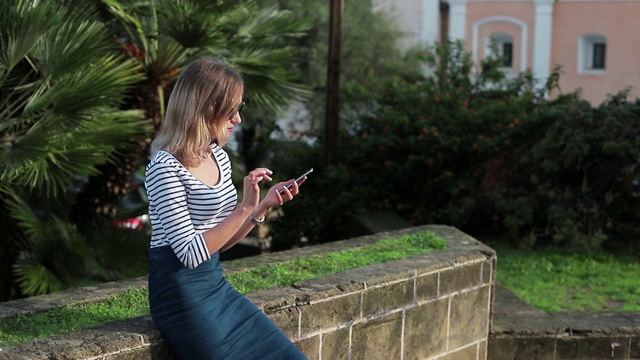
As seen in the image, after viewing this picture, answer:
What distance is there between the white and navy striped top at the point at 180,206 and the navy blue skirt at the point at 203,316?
3.2 inches

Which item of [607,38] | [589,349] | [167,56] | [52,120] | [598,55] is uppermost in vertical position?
[607,38]

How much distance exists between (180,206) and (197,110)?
31cm

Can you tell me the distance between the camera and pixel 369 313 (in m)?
4.58

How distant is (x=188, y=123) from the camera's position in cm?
332

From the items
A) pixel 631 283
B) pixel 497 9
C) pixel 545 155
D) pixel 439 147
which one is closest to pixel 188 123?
pixel 631 283

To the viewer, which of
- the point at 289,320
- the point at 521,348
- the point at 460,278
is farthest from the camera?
the point at 521,348

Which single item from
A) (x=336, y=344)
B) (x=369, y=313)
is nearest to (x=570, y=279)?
(x=369, y=313)

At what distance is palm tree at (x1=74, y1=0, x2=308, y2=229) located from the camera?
812 cm

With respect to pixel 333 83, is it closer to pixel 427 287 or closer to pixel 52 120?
Result: pixel 52 120

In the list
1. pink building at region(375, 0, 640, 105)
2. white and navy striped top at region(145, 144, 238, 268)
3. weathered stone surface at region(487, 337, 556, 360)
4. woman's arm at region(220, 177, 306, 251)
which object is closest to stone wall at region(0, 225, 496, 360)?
weathered stone surface at region(487, 337, 556, 360)

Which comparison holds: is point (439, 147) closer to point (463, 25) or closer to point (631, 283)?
point (631, 283)

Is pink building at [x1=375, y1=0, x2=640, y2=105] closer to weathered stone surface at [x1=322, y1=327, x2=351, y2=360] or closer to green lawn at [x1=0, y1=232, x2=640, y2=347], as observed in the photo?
green lawn at [x1=0, y1=232, x2=640, y2=347]

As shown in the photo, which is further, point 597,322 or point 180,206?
point 597,322

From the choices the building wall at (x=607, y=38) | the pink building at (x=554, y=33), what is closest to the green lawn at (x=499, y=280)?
the pink building at (x=554, y=33)
